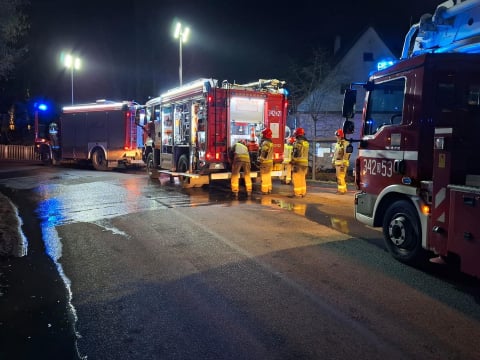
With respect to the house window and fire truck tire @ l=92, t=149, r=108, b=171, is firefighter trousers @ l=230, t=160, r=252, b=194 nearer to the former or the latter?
fire truck tire @ l=92, t=149, r=108, b=171

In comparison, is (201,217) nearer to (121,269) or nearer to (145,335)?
(121,269)

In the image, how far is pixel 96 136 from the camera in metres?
21.2

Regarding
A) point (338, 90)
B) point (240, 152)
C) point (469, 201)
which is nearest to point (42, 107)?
point (338, 90)

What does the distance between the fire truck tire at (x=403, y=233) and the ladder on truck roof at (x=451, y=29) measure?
7.22 feet

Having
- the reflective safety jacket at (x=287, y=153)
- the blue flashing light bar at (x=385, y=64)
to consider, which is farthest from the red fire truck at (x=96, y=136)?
the blue flashing light bar at (x=385, y=64)

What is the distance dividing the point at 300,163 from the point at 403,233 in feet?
18.4

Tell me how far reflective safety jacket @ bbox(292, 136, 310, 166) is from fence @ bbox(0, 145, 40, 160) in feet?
80.4

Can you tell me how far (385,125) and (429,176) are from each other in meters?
1.00

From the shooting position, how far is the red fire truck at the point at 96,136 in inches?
787

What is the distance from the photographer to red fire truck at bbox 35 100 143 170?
20.0 m

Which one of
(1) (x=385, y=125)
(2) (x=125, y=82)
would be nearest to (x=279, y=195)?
(1) (x=385, y=125)

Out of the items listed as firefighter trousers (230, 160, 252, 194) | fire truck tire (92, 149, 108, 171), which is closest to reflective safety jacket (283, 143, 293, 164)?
firefighter trousers (230, 160, 252, 194)

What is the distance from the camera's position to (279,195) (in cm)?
1155

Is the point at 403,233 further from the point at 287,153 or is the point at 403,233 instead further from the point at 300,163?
the point at 287,153
